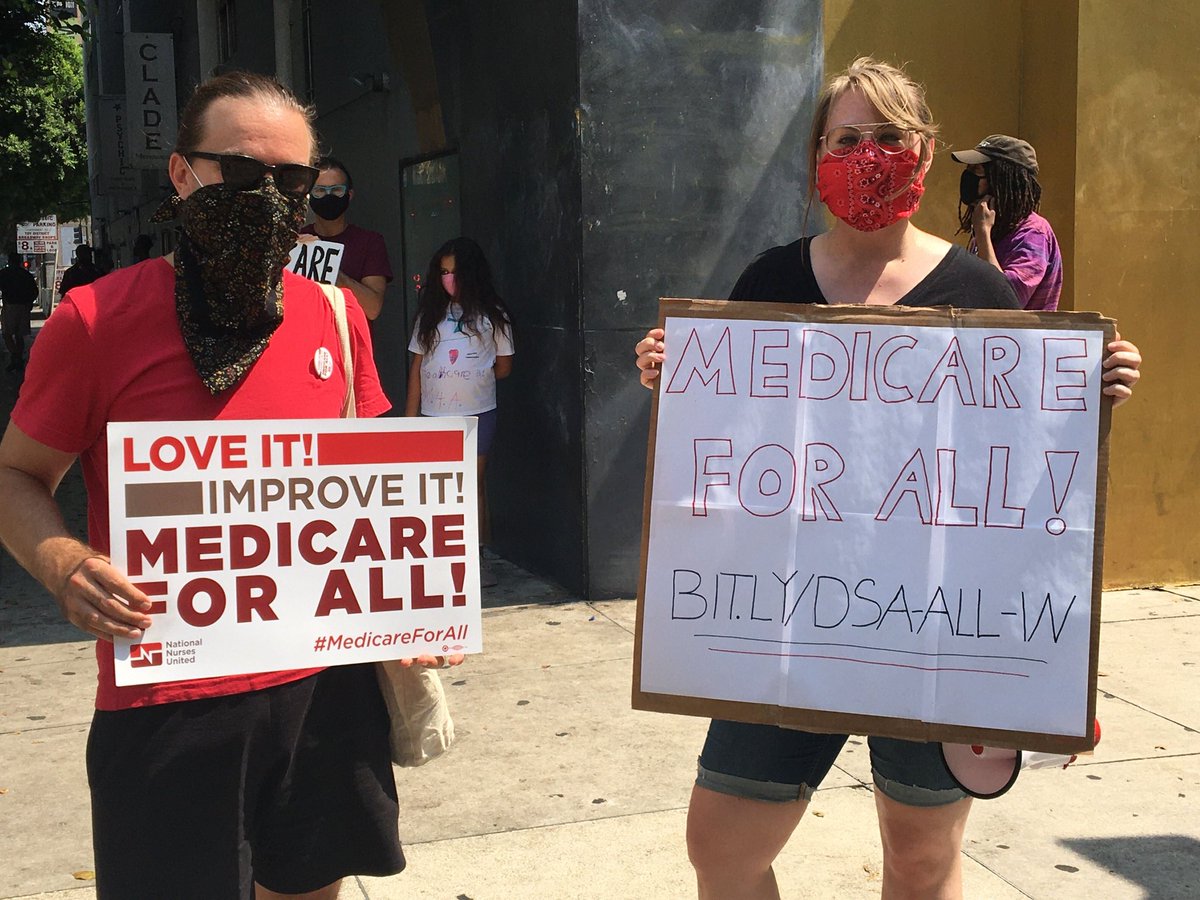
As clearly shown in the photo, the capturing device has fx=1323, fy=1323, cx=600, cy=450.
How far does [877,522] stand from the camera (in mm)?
2557

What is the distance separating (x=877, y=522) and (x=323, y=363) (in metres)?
1.09

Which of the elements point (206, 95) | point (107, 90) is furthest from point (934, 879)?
point (107, 90)

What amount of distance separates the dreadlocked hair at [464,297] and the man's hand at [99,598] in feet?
16.7

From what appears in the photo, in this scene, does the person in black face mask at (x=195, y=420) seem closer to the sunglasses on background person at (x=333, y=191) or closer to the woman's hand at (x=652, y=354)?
the woman's hand at (x=652, y=354)

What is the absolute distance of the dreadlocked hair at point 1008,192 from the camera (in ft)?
17.7

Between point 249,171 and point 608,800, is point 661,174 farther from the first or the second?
point 249,171

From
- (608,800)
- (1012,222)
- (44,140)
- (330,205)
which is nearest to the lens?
(608,800)

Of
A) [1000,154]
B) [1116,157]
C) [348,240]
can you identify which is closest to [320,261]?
[348,240]

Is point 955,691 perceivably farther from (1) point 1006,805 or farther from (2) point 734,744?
(1) point 1006,805

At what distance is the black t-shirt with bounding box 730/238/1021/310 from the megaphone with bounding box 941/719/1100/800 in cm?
87

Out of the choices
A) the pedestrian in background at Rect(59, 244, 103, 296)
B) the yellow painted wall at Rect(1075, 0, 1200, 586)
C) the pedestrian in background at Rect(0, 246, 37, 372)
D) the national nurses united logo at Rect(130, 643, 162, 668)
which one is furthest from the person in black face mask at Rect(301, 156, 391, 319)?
the pedestrian in background at Rect(0, 246, 37, 372)

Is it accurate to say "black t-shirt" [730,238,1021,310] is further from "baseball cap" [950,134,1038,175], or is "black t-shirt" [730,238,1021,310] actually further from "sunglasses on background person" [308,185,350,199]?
"sunglasses on background person" [308,185,350,199]

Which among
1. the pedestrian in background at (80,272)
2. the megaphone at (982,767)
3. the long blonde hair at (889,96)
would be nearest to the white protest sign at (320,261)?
the long blonde hair at (889,96)

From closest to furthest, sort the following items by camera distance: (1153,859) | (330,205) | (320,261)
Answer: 1. (1153,859)
2. (320,261)
3. (330,205)
